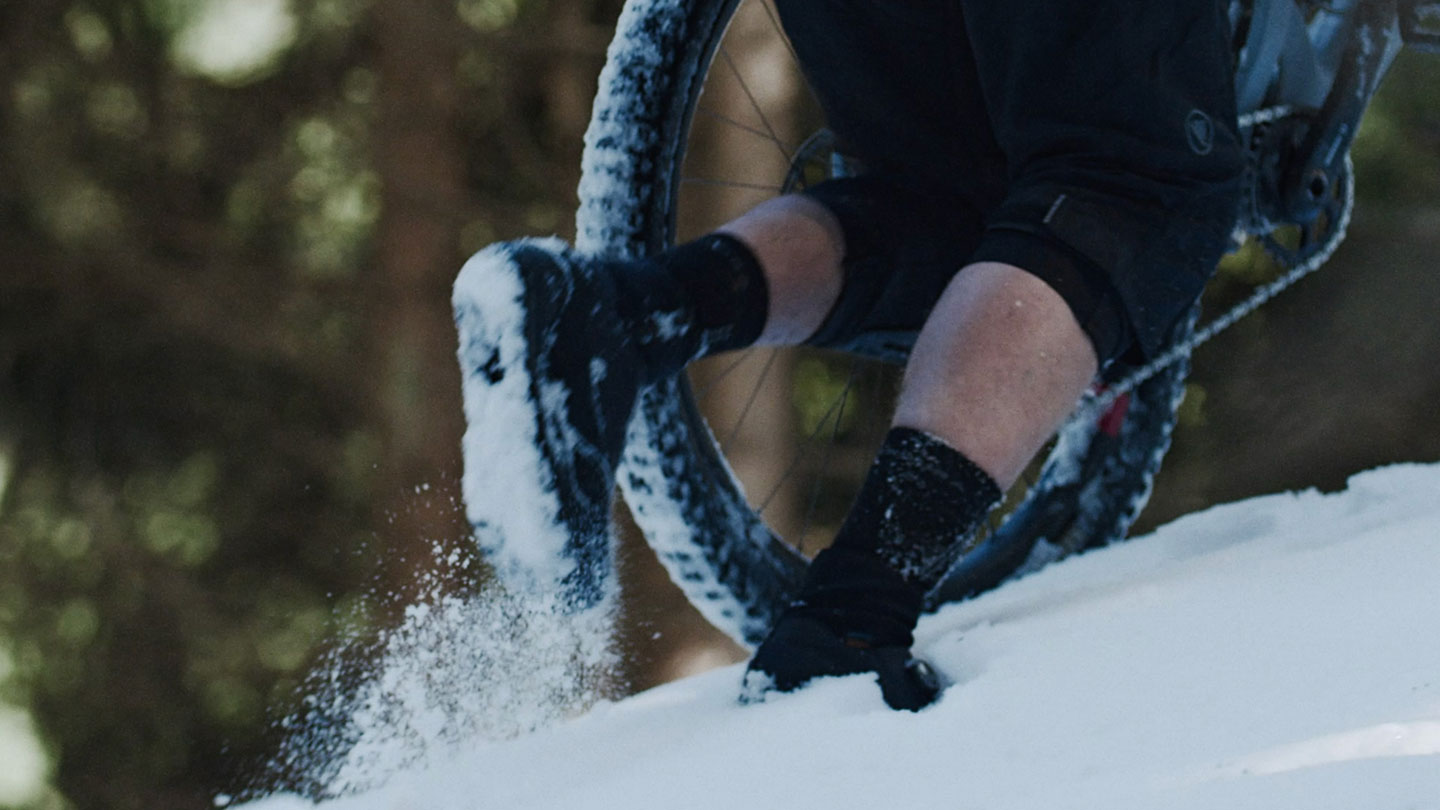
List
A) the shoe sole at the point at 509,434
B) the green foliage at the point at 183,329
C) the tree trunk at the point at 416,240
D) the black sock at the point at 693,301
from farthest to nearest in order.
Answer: the green foliage at the point at 183,329
the tree trunk at the point at 416,240
the black sock at the point at 693,301
the shoe sole at the point at 509,434

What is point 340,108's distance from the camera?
3.59 metres

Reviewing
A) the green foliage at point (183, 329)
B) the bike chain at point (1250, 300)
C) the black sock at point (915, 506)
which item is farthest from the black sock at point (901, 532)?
the green foliage at point (183, 329)

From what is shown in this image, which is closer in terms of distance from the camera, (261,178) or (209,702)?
(261,178)

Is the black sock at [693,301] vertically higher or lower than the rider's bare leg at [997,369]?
higher

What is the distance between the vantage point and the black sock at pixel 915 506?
90 centimetres

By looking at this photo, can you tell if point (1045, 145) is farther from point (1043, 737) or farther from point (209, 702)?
point (209, 702)

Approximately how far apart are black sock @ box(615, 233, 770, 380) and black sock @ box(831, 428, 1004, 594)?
0.18m

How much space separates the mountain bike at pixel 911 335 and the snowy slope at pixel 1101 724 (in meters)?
0.21

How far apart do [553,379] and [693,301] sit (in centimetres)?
19

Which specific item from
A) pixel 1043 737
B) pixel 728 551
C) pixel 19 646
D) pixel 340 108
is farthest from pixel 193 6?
pixel 1043 737

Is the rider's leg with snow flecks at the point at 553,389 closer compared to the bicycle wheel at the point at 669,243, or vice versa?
the rider's leg with snow flecks at the point at 553,389

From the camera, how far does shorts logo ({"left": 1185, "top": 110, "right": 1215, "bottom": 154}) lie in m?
1.00

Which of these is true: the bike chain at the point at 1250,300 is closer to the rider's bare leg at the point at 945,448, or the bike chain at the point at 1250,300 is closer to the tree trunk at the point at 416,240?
the rider's bare leg at the point at 945,448

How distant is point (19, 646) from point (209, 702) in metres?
0.61
